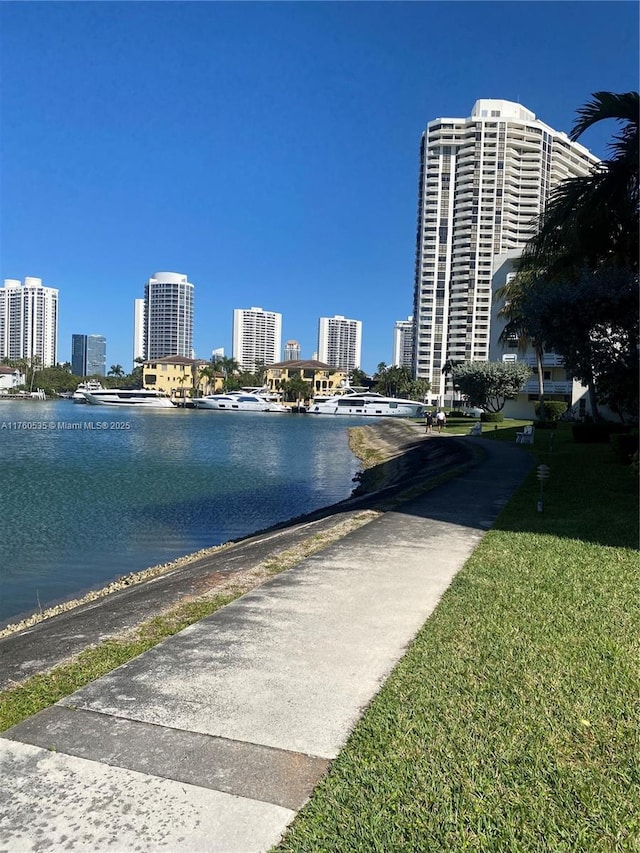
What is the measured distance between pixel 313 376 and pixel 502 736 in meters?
139

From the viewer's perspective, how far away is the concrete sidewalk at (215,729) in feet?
9.80

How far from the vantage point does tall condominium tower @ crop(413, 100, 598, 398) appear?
134250mm

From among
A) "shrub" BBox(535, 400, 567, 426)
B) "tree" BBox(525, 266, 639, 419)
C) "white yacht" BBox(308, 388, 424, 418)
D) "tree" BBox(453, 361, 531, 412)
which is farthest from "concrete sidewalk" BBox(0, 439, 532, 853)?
"white yacht" BBox(308, 388, 424, 418)

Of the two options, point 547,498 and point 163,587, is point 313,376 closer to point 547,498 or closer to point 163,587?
point 547,498

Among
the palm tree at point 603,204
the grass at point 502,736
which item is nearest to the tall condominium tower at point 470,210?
the palm tree at point 603,204

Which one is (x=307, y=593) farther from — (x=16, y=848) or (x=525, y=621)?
(x=16, y=848)

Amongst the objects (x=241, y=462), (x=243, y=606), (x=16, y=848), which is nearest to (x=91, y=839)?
(x=16, y=848)

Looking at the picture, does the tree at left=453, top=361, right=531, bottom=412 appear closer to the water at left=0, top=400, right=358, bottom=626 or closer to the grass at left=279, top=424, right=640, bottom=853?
the water at left=0, top=400, right=358, bottom=626

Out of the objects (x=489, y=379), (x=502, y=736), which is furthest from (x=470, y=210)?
Answer: (x=502, y=736)

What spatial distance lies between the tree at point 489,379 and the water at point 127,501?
14.2 metres

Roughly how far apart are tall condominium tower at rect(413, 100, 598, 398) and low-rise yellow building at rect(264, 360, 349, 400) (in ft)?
59.1

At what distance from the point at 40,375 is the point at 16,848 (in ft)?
589

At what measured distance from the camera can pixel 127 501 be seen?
2084cm

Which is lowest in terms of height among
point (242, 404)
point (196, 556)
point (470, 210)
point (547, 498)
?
point (196, 556)
